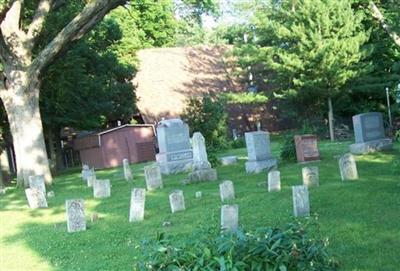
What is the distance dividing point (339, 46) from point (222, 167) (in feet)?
45.0

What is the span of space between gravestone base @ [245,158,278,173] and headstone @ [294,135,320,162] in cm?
123

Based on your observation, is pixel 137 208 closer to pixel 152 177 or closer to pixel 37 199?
pixel 37 199

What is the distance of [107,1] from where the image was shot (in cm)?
2184

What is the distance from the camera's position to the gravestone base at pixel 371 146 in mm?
21391

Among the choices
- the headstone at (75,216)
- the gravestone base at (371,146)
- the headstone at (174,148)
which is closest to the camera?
the headstone at (75,216)

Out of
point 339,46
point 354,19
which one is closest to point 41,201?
point 339,46

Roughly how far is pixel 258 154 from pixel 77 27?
8818 mm

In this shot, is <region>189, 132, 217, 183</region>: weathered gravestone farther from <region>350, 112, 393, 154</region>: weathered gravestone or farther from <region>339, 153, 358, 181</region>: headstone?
<region>350, 112, 393, 154</region>: weathered gravestone

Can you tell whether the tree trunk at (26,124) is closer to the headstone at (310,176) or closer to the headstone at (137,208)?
the headstone at (137,208)

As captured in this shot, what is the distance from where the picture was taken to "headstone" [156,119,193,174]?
23.4 metres

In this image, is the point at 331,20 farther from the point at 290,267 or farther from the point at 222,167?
the point at 290,267

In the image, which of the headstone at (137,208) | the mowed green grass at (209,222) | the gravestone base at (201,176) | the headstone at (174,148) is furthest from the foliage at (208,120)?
the headstone at (137,208)

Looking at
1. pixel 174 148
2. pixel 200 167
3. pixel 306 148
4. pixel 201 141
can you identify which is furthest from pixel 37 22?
pixel 306 148

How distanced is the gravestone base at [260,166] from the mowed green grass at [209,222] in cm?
172
